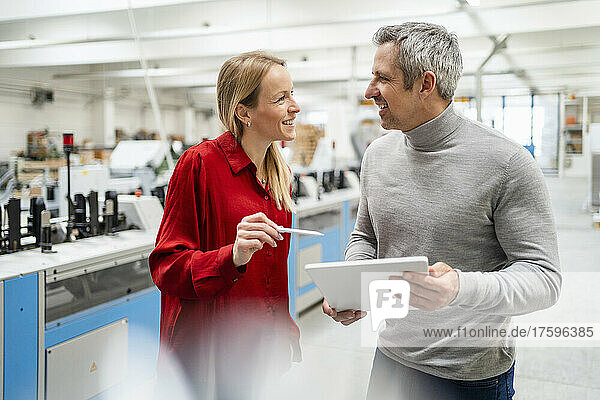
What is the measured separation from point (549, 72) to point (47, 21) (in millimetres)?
4390

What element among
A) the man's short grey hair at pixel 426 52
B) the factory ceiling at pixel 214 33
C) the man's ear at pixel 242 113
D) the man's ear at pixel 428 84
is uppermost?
the factory ceiling at pixel 214 33

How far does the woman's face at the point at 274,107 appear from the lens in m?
1.36

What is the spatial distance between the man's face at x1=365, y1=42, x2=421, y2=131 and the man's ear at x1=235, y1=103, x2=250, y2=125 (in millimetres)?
311

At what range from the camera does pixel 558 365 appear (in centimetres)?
307

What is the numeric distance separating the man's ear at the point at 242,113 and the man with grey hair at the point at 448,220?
1.00ft

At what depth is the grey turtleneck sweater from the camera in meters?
1.06

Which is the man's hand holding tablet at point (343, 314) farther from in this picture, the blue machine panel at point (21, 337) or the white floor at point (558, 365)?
the white floor at point (558, 365)

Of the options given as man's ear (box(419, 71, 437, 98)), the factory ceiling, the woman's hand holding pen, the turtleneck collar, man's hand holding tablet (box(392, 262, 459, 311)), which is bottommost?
man's hand holding tablet (box(392, 262, 459, 311))

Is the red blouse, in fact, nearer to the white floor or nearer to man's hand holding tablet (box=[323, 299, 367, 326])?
man's hand holding tablet (box=[323, 299, 367, 326])

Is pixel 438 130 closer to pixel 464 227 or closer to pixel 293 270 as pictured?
pixel 464 227

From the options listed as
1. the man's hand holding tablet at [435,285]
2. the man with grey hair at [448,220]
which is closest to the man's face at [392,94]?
the man with grey hair at [448,220]

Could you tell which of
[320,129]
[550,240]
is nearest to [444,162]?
[550,240]

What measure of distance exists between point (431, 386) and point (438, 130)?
55cm

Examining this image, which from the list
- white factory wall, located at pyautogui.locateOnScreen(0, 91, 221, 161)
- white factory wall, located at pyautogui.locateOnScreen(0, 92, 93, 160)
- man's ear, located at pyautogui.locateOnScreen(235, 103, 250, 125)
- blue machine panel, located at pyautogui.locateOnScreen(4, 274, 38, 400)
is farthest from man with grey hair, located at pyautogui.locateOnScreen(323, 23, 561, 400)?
white factory wall, located at pyautogui.locateOnScreen(0, 92, 93, 160)
